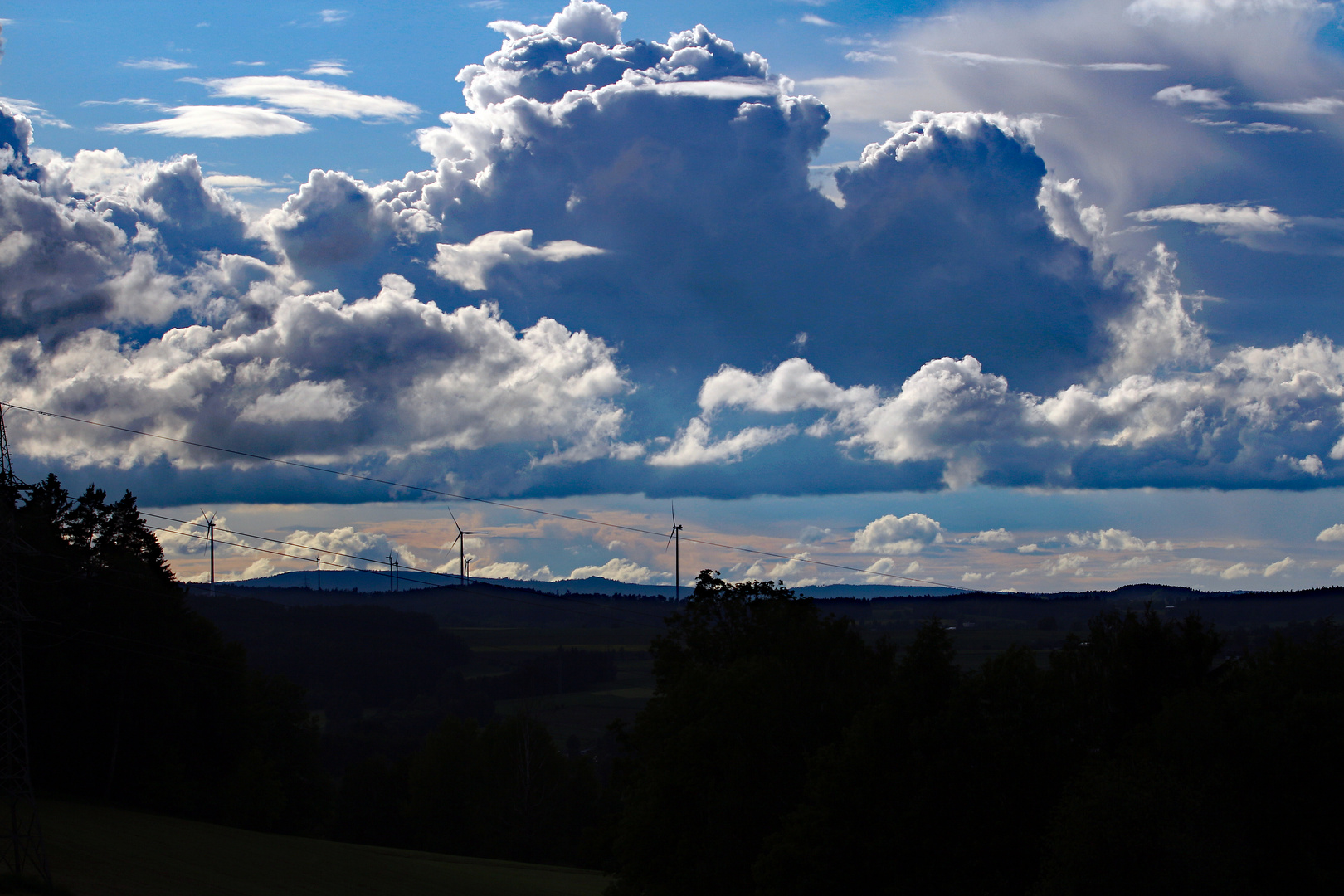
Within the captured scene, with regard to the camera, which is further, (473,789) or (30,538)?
(473,789)

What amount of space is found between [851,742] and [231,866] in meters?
35.9

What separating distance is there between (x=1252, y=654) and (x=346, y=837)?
295 ft

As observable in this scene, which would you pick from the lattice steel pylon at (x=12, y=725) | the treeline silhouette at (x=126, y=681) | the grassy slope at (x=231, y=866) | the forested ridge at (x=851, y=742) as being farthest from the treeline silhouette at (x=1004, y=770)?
the treeline silhouette at (x=126, y=681)

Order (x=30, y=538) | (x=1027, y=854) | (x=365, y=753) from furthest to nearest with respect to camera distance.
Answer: (x=365, y=753) < (x=30, y=538) < (x=1027, y=854)

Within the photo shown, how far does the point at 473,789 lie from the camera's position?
375 ft

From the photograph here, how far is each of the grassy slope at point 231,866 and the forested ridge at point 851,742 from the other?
8.44m

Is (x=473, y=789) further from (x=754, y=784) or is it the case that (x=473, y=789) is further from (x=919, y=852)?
(x=919, y=852)

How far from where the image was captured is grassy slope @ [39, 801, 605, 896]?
5131cm

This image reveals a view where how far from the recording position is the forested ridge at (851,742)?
41.5 meters

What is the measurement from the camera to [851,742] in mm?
47594

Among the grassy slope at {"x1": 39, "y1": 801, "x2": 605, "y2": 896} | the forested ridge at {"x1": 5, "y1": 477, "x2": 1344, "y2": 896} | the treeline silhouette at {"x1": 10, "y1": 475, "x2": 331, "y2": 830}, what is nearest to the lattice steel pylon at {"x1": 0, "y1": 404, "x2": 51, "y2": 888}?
the grassy slope at {"x1": 39, "y1": 801, "x2": 605, "y2": 896}

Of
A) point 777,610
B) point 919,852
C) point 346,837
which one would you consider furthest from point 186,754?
point 919,852

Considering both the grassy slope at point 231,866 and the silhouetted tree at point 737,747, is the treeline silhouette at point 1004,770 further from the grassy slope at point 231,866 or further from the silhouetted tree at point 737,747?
the grassy slope at point 231,866

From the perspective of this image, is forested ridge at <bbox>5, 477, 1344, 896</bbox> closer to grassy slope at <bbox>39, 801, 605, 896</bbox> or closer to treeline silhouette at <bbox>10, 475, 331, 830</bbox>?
treeline silhouette at <bbox>10, 475, 331, 830</bbox>
